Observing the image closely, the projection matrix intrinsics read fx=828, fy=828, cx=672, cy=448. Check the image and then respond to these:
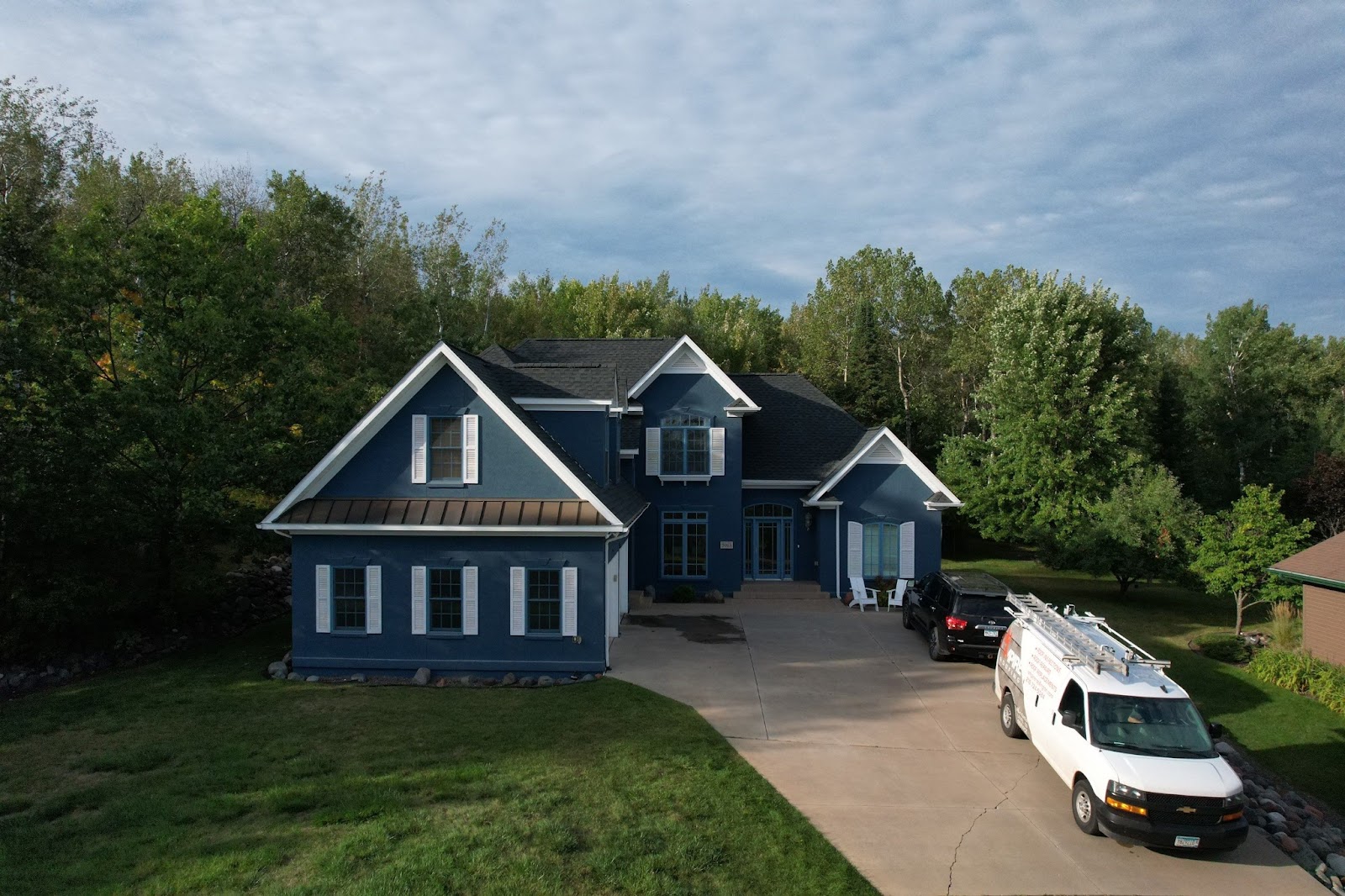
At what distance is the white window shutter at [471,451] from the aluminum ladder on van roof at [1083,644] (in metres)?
10.7

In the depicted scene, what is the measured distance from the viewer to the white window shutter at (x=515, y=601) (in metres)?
16.9

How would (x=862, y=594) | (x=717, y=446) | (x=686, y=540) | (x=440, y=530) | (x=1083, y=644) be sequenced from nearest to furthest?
(x=1083, y=644)
(x=440, y=530)
(x=862, y=594)
(x=717, y=446)
(x=686, y=540)

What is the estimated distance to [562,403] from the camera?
20516 mm

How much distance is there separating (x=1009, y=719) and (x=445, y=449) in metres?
11.8

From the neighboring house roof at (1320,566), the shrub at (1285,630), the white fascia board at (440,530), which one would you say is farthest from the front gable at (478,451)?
the shrub at (1285,630)

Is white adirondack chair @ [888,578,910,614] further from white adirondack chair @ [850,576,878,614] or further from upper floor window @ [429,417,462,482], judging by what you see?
upper floor window @ [429,417,462,482]

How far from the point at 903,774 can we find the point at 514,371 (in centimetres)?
1335

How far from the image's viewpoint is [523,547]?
1692 centimetres

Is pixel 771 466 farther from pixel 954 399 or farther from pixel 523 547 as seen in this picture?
pixel 954 399

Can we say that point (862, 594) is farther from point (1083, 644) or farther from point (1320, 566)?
point (1083, 644)

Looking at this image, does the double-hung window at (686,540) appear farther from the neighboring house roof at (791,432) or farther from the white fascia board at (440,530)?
the white fascia board at (440,530)

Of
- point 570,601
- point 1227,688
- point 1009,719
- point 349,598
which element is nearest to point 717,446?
point 570,601

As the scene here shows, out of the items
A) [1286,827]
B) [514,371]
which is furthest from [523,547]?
[1286,827]

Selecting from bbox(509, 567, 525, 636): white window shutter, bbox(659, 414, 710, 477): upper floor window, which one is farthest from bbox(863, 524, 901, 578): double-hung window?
bbox(509, 567, 525, 636): white window shutter
